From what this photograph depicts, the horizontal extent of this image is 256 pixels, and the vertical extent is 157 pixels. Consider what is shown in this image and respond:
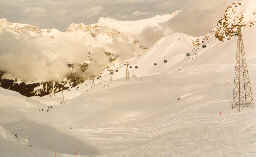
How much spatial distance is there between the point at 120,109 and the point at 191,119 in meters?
17.0

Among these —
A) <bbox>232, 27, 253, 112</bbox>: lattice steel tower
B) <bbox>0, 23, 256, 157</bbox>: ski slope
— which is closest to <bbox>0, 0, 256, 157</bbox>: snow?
<bbox>0, 23, 256, 157</bbox>: ski slope

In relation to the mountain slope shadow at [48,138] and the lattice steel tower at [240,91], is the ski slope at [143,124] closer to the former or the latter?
the mountain slope shadow at [48,138]

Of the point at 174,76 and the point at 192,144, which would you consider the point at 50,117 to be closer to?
the point at 174,76

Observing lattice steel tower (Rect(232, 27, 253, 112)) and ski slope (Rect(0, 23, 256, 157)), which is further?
lattice steel tower (Rect(232, 27, 253, 112))

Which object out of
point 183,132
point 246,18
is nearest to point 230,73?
point 183,132

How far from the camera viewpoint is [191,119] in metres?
25.6

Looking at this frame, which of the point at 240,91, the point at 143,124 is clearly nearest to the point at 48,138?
the point at 143,124

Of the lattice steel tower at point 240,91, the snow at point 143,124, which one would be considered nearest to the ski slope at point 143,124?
the snow at point 143,124

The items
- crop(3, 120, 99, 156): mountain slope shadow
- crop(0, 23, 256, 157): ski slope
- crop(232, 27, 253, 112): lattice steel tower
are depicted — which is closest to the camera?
crop(0, 23, 256, 157): ski slope

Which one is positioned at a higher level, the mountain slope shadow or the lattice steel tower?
the lattice steel tower

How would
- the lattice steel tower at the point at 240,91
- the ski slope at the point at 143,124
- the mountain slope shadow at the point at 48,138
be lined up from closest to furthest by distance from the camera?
the ski slope at the point at 143,124 < the mountain slope shadow at the point at 48,138 < the lattice steel tower at the point at 240,91

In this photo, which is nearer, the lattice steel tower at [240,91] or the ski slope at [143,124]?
the ski slope at [143,124]

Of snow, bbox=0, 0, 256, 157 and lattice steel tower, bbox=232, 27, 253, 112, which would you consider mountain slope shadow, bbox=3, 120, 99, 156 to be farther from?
lattice steel tower, bbox=232, 27, 253, 112

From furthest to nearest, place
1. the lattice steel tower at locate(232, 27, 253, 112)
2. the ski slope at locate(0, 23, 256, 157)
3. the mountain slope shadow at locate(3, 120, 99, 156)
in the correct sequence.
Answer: the lattice steel tower at locate(232, 27, 253, 112) → the mountain slope shadow at locate(3, 120, 99, 156) → the ski slope at locate(0, 23, 256, 157)
